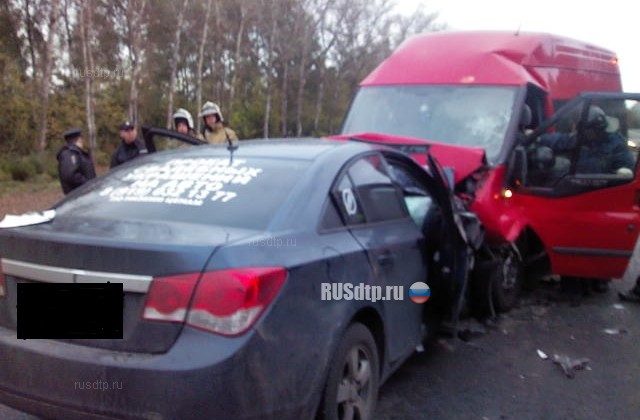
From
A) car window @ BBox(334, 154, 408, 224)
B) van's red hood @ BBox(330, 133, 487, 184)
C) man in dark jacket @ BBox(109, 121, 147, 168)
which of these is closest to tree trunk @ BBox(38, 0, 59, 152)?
man in dark jacket @ BBox(109, 121, 147, 168)

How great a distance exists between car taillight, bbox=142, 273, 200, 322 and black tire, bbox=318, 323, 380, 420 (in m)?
0.80

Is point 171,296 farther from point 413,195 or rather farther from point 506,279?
point 506,279

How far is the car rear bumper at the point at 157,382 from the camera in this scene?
2318 mm

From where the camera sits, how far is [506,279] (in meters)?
5.64

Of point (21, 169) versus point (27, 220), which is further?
point (21, 169)

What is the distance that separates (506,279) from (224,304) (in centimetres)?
391

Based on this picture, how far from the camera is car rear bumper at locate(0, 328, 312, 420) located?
2.32 m

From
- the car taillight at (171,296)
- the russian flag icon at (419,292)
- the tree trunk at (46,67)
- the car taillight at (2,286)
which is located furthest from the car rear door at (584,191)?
the tree trunk at (46,67)

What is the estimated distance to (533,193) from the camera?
565 centimetres

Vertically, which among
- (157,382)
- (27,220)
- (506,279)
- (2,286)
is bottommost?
(506,279)

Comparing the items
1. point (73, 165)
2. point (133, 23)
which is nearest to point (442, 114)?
point (73, 165)

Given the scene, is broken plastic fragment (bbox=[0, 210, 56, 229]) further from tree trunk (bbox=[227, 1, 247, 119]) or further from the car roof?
tree trunk (bbox=[227, 1, 247, 119])

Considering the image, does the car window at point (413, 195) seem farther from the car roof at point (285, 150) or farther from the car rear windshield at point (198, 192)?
the car rear windshield at point (198, 192)

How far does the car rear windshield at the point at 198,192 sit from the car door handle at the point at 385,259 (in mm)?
657
